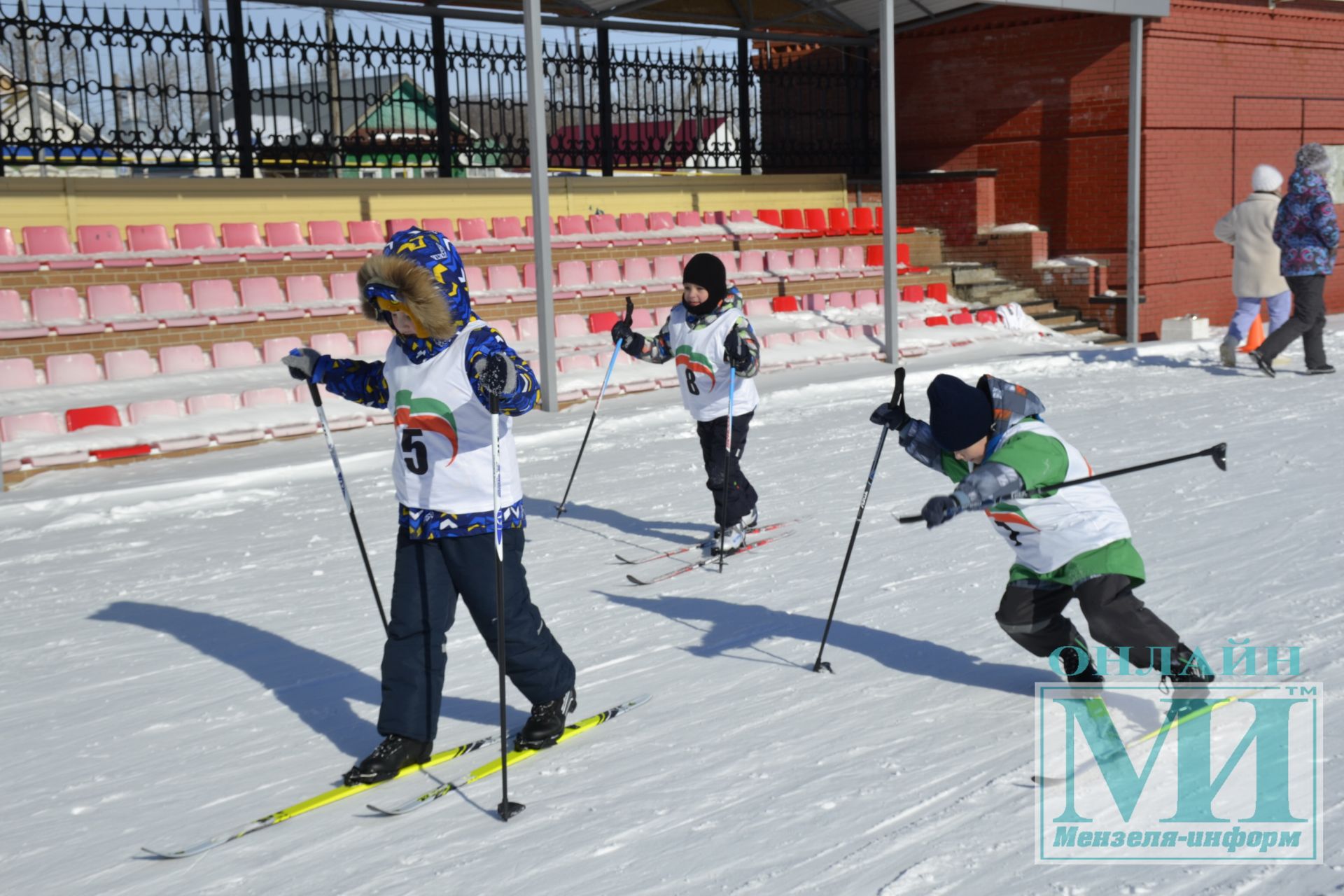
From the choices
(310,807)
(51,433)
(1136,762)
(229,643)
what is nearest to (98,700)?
(229,643)

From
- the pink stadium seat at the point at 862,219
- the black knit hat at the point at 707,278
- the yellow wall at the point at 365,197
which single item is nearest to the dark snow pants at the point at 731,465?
the black knit hat at the point at 707,278

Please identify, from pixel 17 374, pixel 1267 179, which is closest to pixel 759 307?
pixel 1267 179

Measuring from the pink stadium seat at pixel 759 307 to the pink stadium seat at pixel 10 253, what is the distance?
7506mm

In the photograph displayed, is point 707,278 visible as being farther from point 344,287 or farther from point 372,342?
point 344,287

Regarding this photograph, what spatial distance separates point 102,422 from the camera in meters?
9.91

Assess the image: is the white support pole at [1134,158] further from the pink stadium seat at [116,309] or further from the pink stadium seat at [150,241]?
the pink stadium seat at [116,309]

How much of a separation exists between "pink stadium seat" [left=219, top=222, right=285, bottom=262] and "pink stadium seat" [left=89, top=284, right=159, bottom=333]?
162cm

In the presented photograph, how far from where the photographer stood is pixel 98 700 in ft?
16.0

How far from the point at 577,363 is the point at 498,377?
8.95 metres

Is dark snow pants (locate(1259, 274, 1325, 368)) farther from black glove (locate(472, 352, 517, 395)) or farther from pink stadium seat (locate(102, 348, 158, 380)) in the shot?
pink stadium seat (locate(102, 348, 158, 380))

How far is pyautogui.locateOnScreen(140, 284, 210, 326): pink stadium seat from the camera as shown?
11562 mm

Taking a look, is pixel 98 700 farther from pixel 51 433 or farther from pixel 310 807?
pixel 51 433

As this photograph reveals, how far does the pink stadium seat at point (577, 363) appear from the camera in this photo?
40.8ft

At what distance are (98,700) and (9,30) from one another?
384 inches
